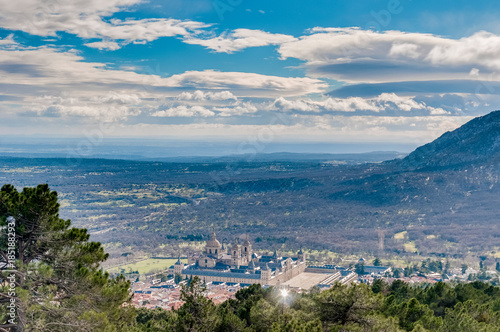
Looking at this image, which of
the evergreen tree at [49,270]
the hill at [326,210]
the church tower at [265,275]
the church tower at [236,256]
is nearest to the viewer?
the evergreen tree at [49,270]

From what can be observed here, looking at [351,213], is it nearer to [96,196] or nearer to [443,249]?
[443,249]

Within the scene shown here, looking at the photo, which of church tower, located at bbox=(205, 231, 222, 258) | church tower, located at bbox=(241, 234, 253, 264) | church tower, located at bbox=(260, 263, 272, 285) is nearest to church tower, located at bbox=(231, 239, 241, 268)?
church tower, located at bbox=(241, 234, 253, 264)

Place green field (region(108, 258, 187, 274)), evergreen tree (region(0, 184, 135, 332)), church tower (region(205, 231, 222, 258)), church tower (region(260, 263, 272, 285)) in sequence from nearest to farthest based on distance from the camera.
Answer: evergreen tree (region(0, 184, 135, 332))
church tower (region(260, 263, 272, 285))
church tower (region(205, 231, 222, 258))
green field (region(108, 258, 187, 274))

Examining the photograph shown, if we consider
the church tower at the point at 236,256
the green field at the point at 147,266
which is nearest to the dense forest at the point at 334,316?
the church tower at the point at 236,256

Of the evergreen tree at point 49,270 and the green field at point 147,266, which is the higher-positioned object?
the evergreen tree at point 49,270

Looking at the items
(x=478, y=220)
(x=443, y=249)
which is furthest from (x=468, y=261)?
(x=478, y=220)

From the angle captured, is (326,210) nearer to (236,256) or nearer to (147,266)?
(147,266)

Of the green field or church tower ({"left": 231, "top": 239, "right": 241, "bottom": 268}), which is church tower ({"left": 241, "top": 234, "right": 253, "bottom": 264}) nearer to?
church tower ({"left": 231, "top": 239, "right": 241, "bottom": 268})

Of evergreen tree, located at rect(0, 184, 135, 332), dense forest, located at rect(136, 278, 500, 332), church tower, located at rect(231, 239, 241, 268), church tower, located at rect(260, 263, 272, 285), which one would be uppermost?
evergreen tree, located at rect(0, 184, 135, 332)

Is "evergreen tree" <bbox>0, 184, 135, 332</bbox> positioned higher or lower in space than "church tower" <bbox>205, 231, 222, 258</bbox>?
higher

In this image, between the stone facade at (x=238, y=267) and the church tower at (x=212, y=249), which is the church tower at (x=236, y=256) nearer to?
the stone facade at (x=238, y=267)

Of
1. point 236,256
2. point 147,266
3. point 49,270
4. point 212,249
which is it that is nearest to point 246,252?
point 236,256
